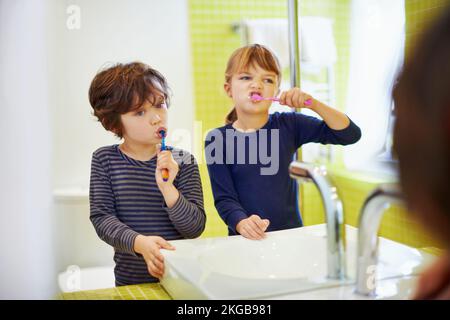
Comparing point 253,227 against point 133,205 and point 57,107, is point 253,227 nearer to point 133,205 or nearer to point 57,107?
point 133,205

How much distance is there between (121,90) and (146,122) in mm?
67

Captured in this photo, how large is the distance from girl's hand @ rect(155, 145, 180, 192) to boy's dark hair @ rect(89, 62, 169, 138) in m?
0.08

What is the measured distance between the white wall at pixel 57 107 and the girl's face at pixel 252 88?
0.09 metres

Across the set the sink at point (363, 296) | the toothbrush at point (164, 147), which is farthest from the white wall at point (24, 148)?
the sink at point (363, 296)

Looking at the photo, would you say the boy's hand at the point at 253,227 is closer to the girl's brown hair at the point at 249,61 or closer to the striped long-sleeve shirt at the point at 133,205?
the striped long-sleeve shirt at the point at 133,205

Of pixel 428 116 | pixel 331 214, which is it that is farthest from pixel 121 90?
pixel 428 116

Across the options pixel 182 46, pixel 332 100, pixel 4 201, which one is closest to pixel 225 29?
pixel 182 46

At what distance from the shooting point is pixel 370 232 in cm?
55

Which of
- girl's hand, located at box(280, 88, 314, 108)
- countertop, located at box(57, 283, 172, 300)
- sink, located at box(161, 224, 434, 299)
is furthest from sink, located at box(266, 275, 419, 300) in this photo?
girl's hand, located at box(280, 88, 314, 108)

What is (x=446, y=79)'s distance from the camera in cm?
35

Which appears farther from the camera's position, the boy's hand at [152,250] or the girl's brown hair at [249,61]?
the girl's brown hair at [249,61]

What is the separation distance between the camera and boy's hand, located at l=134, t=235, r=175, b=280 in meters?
0.73

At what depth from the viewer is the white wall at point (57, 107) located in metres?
0.83
